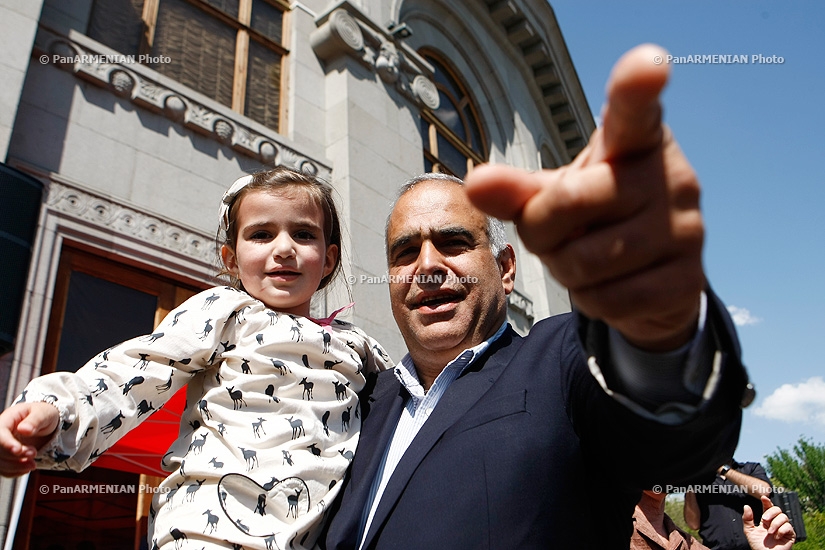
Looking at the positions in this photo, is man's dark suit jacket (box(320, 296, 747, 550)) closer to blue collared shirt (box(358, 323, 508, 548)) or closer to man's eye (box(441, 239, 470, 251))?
blue collared shirt (box(358, 323, 508, 548))

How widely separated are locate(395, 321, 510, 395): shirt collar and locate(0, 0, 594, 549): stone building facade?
108 centimetres

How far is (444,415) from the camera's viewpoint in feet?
5.56

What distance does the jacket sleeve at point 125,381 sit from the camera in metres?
1.52

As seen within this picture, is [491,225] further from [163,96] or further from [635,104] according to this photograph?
[163,96]

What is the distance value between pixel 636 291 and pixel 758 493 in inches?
174

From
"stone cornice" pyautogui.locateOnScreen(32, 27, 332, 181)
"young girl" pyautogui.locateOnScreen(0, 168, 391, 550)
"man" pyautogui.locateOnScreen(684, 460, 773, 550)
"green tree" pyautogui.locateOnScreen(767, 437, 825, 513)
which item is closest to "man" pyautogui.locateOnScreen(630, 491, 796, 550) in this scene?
"man" pyautogui.locateOnScreen(684, 460, 773, 550)

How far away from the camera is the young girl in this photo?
157 centimetres

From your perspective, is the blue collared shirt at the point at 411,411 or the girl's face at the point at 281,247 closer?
the blue collared shirt at the point at 411,411

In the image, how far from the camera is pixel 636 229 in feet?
2.46

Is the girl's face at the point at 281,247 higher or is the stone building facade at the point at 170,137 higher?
the stone building facade at the point at 170,137

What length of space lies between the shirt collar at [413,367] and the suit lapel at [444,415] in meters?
0.02

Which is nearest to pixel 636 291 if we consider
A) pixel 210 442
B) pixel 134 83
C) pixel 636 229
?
pixel 636 229

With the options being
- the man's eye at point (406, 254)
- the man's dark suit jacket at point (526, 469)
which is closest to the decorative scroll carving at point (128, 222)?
the man's eye at point (406, 254)

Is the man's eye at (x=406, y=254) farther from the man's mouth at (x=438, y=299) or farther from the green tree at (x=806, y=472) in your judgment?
the green tree at (x=806, y=472)
